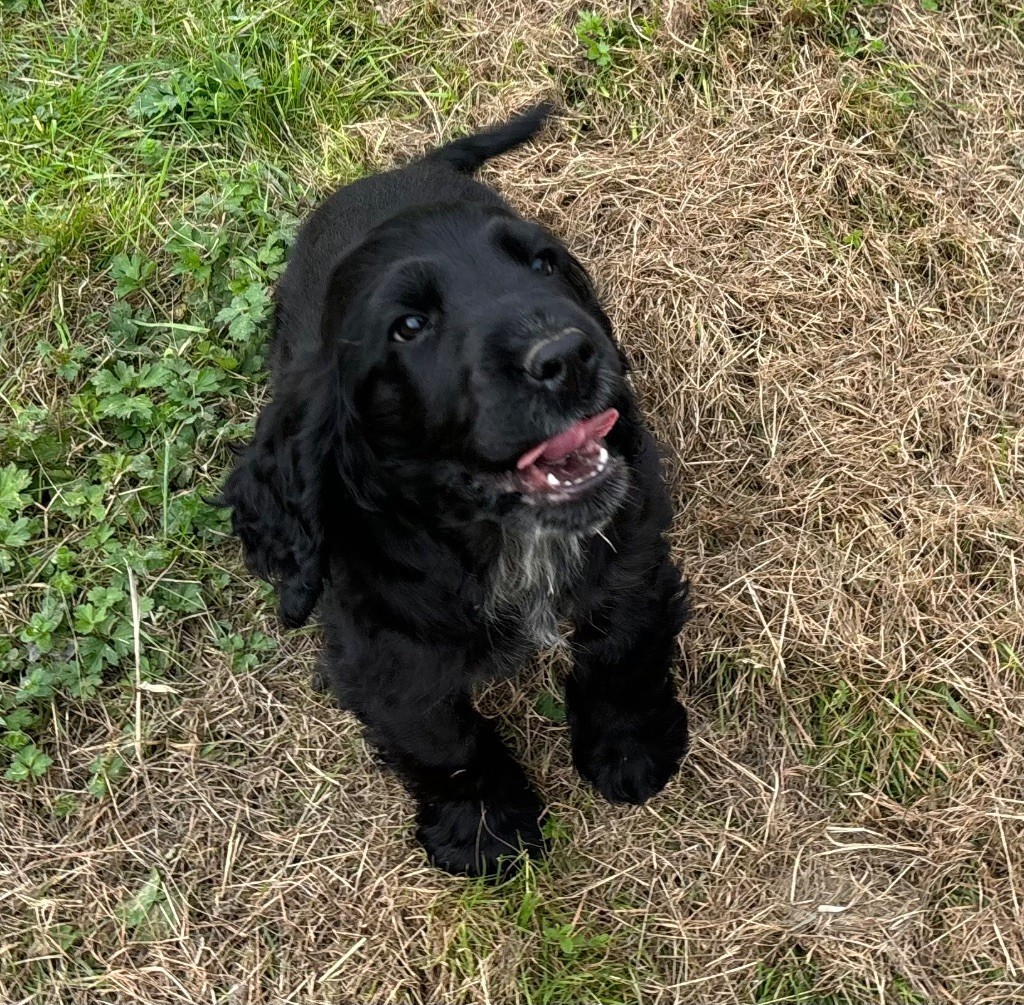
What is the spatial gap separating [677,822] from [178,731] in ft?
4.66

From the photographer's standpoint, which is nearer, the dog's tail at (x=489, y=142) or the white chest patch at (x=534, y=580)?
the white chest patch at (x=534, y=580)

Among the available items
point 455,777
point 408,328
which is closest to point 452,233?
point 408,328

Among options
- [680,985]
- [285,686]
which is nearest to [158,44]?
[285,686]

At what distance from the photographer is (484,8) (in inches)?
153

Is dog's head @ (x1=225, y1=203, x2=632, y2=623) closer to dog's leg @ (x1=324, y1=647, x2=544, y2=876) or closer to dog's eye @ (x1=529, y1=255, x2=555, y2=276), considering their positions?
dog's eye @ (x1=529, y1=255, x2=555, y2=276)

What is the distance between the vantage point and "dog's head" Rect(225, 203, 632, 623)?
1.97 meters

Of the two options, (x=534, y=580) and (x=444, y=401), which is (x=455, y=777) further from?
(x=444, y=401)

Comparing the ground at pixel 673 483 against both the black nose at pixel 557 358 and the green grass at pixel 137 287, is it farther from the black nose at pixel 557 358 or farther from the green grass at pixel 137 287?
the black nose at pixel 557 358

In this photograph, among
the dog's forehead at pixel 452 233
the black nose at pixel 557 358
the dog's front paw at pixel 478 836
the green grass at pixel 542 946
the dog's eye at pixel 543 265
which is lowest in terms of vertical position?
the green grass at pixel 542 946

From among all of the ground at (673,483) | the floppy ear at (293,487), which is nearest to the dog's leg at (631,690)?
the ground at (673,483)

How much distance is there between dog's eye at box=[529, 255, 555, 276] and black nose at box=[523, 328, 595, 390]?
38 centimetres

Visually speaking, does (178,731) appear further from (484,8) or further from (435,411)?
(484,8)

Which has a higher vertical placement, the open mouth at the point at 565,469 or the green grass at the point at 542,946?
the open mouth at the point at 565,469

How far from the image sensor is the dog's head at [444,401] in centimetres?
197
